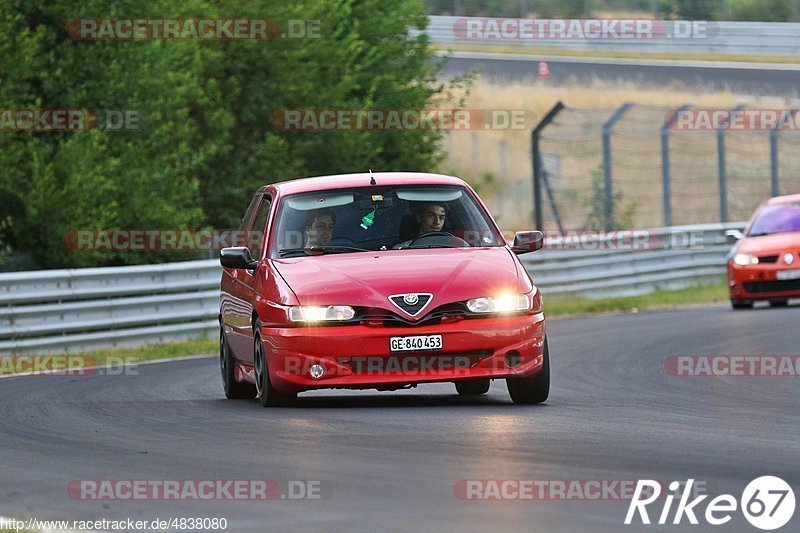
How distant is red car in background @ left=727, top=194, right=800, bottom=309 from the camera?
22.9 m

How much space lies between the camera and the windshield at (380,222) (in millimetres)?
11867

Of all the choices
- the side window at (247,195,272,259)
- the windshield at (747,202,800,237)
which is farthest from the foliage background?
the side window at (247,195,272,259)

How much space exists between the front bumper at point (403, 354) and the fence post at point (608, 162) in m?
17.6

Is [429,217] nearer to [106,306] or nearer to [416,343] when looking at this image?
[416,343]

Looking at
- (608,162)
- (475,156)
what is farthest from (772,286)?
(475,156)

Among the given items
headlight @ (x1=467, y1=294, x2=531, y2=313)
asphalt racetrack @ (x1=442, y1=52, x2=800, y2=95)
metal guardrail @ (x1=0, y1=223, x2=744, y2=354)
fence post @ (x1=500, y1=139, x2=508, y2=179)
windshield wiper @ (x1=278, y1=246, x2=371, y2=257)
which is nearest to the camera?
headlight @ (x1=467, y1=294, x2=531, y2=313)

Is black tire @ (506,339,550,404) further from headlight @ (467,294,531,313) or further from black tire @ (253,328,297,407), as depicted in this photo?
black tire @ (253,328,297,407)

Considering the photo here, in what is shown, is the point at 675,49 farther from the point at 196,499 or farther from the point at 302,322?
the point at 196,499

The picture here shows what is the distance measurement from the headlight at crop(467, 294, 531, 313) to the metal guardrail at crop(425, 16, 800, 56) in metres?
39.7

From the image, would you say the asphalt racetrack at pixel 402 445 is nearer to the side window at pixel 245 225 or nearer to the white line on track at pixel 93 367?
the side window at pixel 245 225

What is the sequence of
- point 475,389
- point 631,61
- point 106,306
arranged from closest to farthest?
point 475,389, point 106,306, point 631,61

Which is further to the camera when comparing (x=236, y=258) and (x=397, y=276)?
(x=236, y=258)

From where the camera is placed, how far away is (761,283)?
915 inches

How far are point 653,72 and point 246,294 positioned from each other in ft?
133
